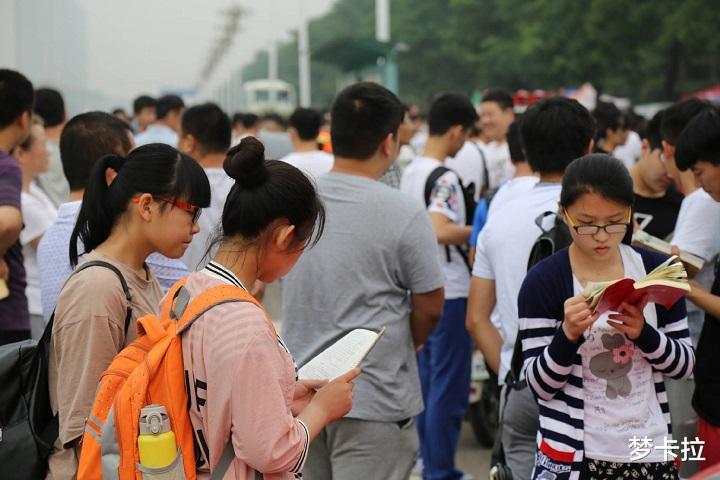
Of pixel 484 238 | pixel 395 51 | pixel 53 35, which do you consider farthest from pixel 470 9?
pixel 484 238

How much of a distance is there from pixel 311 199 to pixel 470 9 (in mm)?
55443

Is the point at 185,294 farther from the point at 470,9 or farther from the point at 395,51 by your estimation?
the point at 470,9

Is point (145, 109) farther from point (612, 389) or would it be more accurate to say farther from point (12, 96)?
point (612, 389)

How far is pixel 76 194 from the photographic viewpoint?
367 cm

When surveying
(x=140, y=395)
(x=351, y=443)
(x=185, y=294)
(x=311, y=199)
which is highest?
(x=311, y=199)

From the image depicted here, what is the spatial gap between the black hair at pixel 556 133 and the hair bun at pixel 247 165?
1493 millimetres

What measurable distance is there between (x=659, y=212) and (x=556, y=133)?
136 cm

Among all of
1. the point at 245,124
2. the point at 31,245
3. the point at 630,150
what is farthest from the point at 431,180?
the point at 245,124

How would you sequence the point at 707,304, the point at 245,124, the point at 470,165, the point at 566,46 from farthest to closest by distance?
the point at 566,46 < the point at 245,124 < the point at 470,165 < the point at 707,304

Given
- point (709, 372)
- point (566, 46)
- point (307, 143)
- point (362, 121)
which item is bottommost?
point (709, 372)

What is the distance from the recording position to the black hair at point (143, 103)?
10.9 m

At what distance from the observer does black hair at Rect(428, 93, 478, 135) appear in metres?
5.55

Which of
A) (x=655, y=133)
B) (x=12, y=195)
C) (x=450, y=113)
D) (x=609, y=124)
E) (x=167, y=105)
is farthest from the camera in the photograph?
(x=167, y=105)

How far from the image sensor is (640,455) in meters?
2.90
